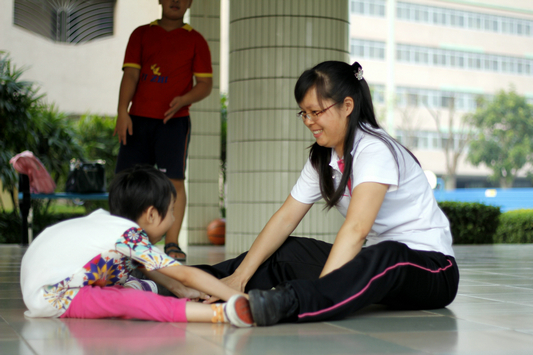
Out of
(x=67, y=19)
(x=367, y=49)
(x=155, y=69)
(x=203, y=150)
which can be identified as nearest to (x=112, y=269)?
(x=155, y=69)

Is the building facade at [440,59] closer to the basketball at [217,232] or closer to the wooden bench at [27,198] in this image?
the basketball at [217,232]

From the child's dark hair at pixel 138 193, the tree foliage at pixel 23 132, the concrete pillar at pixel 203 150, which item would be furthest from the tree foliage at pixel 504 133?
the child's dark hair at pixel 138 193

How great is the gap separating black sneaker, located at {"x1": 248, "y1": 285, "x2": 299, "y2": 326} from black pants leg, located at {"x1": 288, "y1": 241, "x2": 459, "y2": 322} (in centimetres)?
3

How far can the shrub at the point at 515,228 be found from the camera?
35.6 ft

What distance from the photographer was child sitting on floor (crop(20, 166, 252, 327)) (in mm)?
2137

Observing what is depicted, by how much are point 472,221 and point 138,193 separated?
850 cm

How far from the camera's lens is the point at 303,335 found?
188cm

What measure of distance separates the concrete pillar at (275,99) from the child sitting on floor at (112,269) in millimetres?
3140

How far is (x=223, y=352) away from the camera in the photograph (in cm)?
163

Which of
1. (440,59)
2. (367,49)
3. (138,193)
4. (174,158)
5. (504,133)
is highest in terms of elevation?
(367,49)

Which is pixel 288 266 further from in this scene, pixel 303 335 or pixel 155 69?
pixel 155 69

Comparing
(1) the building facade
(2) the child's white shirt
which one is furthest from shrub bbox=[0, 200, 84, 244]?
(1) the building facade

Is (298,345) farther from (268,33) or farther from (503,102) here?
(503,102)

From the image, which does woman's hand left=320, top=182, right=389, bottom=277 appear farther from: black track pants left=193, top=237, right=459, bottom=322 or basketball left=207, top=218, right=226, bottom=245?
basketball left=207, top=218, right=226, bottom=245
